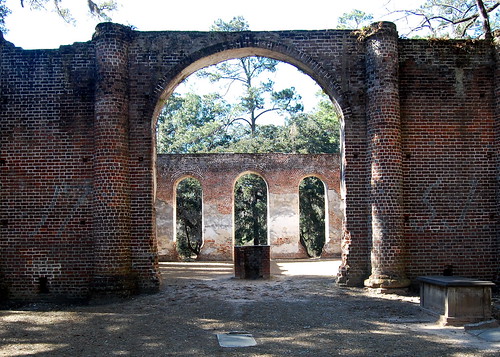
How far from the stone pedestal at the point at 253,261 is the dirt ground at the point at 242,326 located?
189cm

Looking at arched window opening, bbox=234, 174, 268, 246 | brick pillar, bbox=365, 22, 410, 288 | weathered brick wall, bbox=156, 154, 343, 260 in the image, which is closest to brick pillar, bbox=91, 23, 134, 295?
brick pillar, bbox=365, 22, 410, 288

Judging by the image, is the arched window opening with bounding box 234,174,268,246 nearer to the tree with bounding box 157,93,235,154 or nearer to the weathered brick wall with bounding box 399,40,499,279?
the tree with bounding box 157,93,235,154

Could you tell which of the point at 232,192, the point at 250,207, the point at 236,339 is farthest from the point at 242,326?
the point at 250,207

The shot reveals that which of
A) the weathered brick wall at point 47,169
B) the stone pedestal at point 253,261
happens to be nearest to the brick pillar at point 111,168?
the weathered brick wall at point 47,169

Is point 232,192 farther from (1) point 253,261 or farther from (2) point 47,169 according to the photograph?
(2) point 47,169

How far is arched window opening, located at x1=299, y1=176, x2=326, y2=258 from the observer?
99.6 ft

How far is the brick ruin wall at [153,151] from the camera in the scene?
11.1 meters

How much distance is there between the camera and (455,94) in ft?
38.9

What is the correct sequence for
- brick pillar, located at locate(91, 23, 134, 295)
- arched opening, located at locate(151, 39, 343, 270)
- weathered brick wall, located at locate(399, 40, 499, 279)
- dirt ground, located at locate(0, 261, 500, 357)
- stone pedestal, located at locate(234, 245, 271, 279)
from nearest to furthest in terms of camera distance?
dirt ground, located at locate(0, 261, 500, 357) → brick pillar, located at locate(91, 23, 134, 295) → weathered brick wall, located at locate(399, 40, 499, 279) → arched opening, located at locate(151, 39, 343, 270) → stone pedestal, located at locate(234, 245, 271, 279)

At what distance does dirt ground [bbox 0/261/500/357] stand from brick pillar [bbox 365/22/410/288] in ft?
2.43

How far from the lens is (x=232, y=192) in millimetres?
22797

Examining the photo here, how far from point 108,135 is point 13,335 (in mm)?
4715

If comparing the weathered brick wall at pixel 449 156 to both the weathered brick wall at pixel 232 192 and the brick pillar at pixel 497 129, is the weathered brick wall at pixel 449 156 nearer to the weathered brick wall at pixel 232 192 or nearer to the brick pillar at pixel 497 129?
the brick pillar at pixel 497 129

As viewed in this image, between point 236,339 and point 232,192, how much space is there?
51.3 ft
